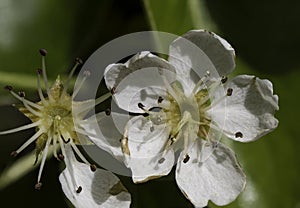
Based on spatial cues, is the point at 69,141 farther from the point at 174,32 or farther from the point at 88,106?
the point at 174,32

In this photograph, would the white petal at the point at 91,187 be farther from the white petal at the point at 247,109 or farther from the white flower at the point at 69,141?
the white petal at the point at 247,109

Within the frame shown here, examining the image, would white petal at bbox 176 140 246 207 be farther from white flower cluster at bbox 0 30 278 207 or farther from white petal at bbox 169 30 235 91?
white petal at bbox 169 30 235 91

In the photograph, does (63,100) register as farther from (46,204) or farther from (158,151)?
(46,204)

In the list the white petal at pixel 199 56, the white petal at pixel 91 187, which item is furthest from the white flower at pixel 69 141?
the white petal at pixel 199 56

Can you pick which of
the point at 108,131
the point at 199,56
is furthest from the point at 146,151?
the point at 199,56

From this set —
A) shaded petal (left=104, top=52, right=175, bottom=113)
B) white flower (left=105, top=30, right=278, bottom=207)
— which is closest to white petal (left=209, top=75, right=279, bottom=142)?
white flower (left=105, top=30, right=278, bottom=207)
